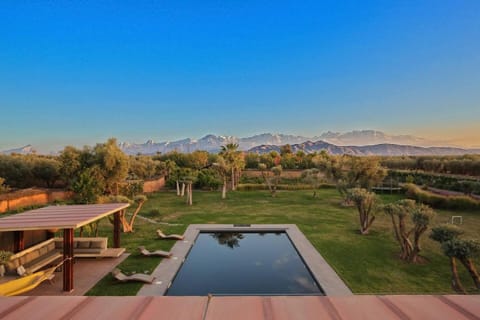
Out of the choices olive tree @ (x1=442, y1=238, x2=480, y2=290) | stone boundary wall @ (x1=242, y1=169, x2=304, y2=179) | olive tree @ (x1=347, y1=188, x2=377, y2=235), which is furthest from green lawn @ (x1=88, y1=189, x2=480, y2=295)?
stone boundary wall @ (x1=242, y1=169, x2=304, y2=179)

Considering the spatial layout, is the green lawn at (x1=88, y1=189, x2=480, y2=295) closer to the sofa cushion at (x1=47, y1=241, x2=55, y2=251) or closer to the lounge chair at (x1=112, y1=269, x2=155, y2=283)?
the lounge chair at (x1=112, y1=269, x2=155, y2=283)

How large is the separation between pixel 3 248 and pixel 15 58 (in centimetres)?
2384

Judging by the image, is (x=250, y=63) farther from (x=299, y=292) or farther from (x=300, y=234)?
(x=299, y=292)

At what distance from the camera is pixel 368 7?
55.3ft

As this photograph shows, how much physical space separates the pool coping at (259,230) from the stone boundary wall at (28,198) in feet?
35.4

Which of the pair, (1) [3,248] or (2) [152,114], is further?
(2) [152,114]

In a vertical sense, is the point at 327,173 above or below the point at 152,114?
below

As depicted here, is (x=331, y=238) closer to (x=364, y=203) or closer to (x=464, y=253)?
(x=364, y=203)

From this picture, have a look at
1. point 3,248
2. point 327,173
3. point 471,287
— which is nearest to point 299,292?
point 471,287

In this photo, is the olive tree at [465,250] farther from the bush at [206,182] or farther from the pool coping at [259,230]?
the bush at [206,182]

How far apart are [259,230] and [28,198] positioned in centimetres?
1415

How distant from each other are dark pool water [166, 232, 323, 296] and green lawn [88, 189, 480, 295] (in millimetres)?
906

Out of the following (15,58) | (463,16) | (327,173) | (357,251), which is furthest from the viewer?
(15,58)

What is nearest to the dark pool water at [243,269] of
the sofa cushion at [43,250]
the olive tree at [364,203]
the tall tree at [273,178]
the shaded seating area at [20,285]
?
the shaded seating area at [20,285]
